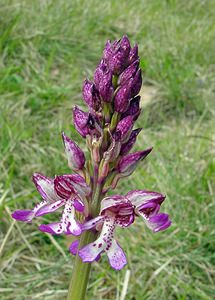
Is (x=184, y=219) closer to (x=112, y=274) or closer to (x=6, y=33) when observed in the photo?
(x=112, y=274)

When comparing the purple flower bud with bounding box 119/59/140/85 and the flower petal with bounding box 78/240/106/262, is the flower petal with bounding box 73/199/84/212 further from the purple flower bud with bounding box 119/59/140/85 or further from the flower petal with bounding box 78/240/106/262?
the purple flower bud with bounding box 119/59/140/85

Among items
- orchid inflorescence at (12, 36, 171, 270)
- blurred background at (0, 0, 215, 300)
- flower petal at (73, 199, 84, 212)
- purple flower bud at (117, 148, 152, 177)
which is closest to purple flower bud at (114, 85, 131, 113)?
orchid inflorescence at (12, 36, 171, 270)

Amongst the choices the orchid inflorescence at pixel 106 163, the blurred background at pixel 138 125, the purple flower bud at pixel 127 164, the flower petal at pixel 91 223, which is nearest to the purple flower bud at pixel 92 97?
the orchid inflorescence at pixel 106 163

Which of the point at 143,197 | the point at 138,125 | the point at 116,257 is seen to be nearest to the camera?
the point at 116,257

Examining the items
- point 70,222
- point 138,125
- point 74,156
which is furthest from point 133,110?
point 138,125

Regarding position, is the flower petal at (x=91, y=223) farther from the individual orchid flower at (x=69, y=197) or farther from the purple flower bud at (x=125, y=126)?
the purple flower bud at (x=125, y=126)

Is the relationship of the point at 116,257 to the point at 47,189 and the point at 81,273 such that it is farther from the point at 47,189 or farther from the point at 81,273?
the point at 47,189

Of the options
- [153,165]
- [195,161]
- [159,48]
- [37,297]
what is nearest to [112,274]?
[37,297]
